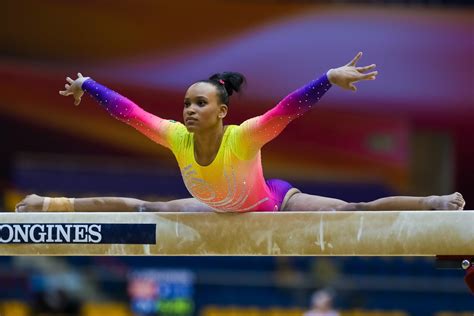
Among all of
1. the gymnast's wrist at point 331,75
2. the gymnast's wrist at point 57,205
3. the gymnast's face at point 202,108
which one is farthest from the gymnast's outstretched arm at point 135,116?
the gymnast's wrist at point 331,75

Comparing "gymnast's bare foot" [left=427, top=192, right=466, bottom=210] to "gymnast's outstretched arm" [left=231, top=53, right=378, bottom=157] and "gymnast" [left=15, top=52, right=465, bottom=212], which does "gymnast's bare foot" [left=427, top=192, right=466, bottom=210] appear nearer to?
"gymnast" [left=15, top=52, right=465, bottom=212]

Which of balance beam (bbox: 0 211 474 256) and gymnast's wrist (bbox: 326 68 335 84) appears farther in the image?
balance beam (bbox: 0 211 474 256)

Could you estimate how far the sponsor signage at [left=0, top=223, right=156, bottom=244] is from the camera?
4.50 meters

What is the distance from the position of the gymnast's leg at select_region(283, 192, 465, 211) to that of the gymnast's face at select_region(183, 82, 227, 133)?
75 centimetres

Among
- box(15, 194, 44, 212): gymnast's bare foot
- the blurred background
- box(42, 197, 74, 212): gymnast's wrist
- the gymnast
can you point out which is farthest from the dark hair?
the blurred background

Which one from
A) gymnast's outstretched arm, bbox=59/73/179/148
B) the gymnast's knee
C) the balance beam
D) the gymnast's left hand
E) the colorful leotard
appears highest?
the gymnast's left hand

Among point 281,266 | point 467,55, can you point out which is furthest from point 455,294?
point 467,55

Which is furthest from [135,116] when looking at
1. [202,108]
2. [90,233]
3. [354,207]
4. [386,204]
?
[386,204]

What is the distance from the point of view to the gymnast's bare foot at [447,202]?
4332 millimetres

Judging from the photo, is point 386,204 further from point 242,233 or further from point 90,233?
point 90,233

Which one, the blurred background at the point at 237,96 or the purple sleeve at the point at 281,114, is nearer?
the purple sleeve at the point at 281,114

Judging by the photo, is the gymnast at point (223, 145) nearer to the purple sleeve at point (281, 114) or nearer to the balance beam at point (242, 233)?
the purple sleeve at point (281, 114)

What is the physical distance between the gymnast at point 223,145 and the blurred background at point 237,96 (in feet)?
20.0

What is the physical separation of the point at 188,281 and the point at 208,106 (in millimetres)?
6612
